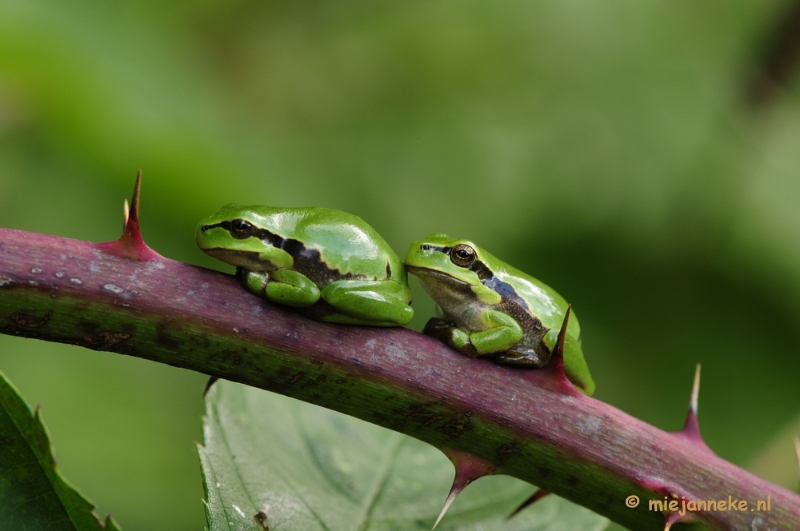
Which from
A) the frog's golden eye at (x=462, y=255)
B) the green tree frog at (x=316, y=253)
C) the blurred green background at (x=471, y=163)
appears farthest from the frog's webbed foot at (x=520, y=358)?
the blurred green background at (x=471, y=163)

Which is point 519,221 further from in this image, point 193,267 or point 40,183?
point 193,267

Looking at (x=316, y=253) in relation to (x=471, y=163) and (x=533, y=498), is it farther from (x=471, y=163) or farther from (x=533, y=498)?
(x=471, y=163)

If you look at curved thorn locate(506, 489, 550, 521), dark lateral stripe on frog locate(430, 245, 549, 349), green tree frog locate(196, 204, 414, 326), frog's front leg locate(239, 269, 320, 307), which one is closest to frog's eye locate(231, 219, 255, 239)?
green tree frog locate(196, 204, 414, 326)

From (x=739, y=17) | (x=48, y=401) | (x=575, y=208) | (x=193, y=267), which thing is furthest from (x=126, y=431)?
(x=739, y=17)

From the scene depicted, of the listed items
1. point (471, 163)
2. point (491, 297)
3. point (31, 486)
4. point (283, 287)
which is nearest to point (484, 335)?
point (491, 297)

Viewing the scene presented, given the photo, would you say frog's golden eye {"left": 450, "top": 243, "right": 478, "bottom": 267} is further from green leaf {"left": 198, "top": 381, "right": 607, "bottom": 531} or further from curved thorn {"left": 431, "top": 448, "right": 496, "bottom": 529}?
curved thorn {"left": 431, "top": 448, "right": 496, "bottom": 529}
